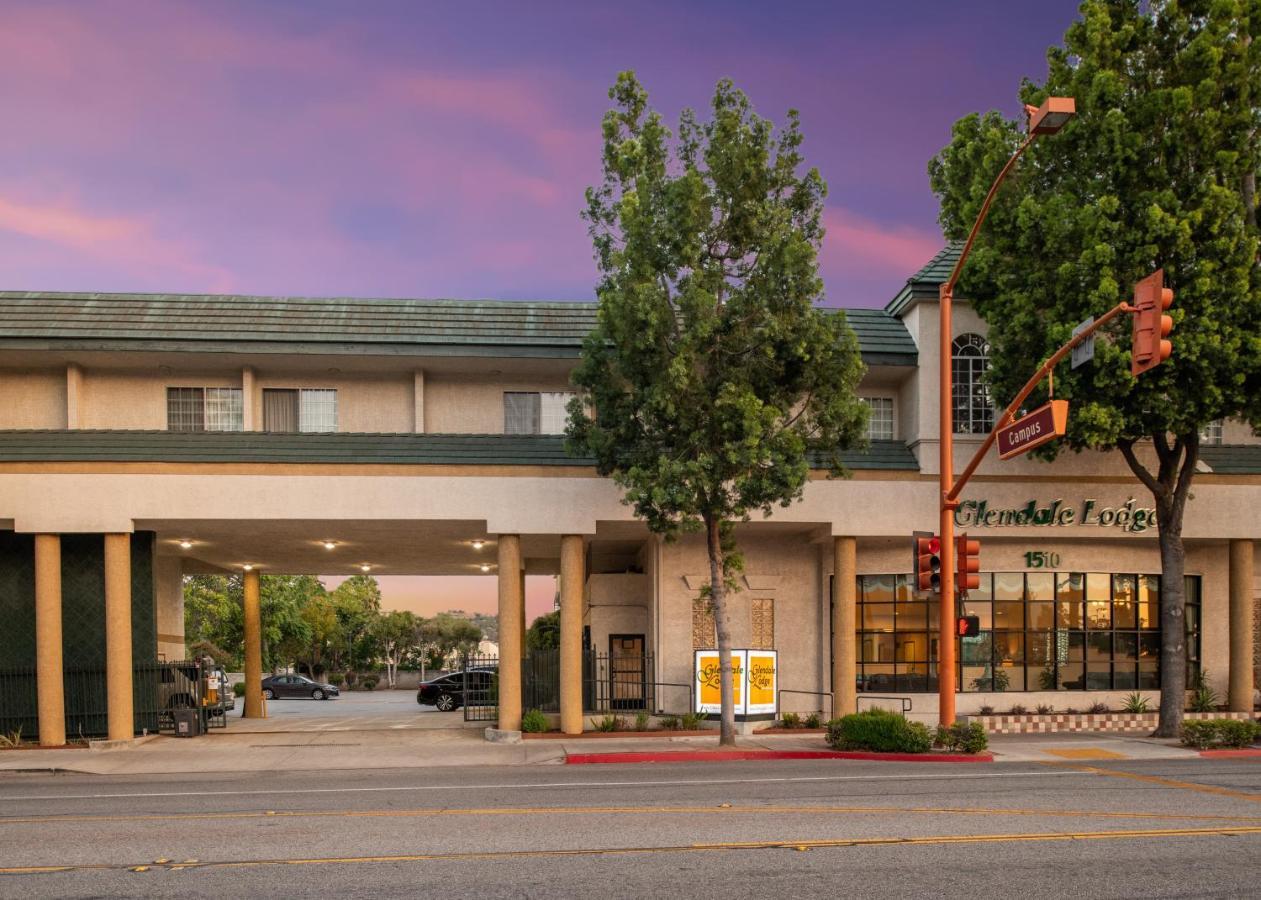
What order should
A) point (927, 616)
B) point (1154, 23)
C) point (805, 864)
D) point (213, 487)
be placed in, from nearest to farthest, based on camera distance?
point (805, 864), point (1154, 23), point (213, 487), point (927, 616)

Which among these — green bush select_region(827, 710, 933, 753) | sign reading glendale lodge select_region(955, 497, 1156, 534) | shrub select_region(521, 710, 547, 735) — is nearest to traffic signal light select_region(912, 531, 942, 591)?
green bush select_region(827, 710, 933, 753)

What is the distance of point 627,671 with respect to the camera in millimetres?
27203

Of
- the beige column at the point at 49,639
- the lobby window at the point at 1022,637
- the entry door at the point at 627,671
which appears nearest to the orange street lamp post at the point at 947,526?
the lobby window at the point at 1022,637

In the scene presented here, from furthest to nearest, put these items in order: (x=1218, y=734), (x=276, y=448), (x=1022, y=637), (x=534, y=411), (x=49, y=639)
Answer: (x=534, y=411) < (x=1022, y=637) < (x=276, y=448) < (x=49, y=639) < (x=1218, y=734)

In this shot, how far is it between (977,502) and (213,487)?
17.1 m

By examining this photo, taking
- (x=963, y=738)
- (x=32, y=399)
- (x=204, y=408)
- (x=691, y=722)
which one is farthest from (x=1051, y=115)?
(x=32, y=399)

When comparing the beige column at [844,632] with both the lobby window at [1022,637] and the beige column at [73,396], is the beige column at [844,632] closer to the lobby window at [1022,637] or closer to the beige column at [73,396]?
the lobby window at [1022,637]

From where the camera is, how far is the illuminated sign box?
24.4 meters

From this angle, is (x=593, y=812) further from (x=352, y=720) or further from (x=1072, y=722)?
(x=352, y=720)

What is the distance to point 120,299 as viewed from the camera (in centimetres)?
2511

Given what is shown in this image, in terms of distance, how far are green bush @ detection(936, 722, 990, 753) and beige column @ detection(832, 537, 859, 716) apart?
4702mm

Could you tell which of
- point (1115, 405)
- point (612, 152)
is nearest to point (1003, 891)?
point (1115, 405)

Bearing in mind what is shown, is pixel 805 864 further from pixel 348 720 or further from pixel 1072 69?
pixel 348 720

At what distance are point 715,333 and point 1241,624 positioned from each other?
15.4m
